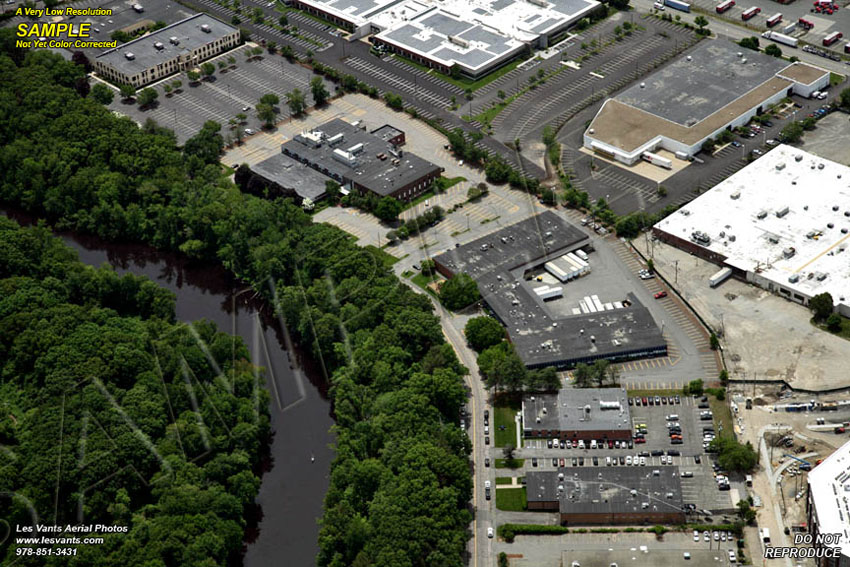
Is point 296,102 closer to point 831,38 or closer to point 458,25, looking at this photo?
point 458,25

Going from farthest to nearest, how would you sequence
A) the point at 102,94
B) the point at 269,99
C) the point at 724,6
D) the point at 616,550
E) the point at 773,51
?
the point at 724,6 < the point at 773,51 < the point at 102,94 < the point at 269,99 < the point at 616,550

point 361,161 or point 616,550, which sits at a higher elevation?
point 616,550

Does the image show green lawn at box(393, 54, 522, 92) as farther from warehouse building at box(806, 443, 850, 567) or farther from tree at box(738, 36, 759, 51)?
warehouse building at box(806, 443, 850, 567)

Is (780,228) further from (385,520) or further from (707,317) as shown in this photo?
(385,520)

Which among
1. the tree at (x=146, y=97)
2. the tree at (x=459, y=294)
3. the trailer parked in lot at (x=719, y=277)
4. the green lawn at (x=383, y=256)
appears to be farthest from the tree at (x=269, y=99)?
the trailer parked in lot at (x=719, y=277)

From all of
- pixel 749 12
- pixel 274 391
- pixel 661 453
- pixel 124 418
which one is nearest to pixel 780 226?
pixel 661 453

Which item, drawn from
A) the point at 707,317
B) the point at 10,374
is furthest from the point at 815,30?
the point at 10,374
